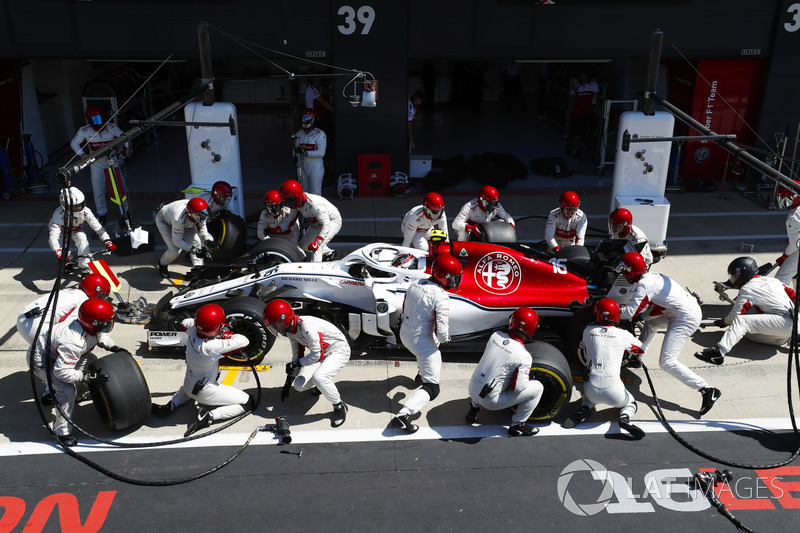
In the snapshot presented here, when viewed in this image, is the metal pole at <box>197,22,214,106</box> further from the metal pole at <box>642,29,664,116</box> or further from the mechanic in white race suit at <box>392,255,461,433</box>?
the metal pole at <box>642,29,664,116</box>

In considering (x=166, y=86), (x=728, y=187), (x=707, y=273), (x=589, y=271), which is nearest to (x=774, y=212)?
(x=728, y=187)

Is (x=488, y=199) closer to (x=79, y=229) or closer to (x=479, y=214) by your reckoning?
(x=479, y=214)

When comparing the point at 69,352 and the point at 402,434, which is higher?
the point at 69,352

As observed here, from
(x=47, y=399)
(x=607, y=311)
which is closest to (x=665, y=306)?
(x=607, y=311)

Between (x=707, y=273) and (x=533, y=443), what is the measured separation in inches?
211

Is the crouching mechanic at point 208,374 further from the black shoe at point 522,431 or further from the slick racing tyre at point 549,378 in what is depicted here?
the slick racing tyre at point 549,378

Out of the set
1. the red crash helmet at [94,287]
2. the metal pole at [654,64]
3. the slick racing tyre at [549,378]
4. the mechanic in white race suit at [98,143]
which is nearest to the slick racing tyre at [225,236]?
the mechanic in white race suit at [98,143]

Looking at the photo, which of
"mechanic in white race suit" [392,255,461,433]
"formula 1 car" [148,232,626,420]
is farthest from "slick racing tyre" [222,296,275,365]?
"mechanic in white race suit" [392,255,461,433]

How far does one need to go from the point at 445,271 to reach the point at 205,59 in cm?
616

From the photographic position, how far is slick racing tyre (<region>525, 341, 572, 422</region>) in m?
7.53

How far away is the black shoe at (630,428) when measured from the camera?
7.57 m

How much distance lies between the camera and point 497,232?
10445 mm

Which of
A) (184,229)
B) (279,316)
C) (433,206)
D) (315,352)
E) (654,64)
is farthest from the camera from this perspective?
(654,64)

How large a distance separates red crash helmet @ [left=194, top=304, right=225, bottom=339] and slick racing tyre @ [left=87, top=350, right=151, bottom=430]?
812mm
